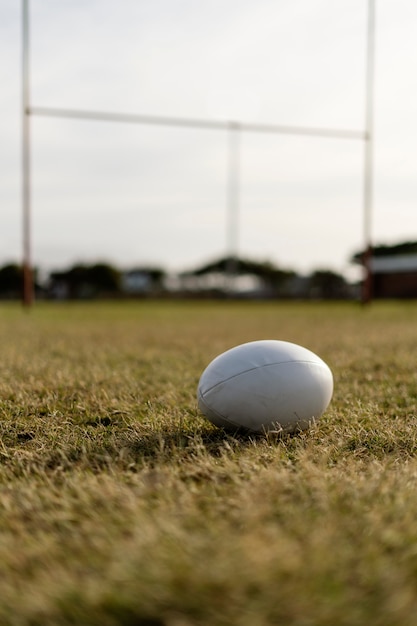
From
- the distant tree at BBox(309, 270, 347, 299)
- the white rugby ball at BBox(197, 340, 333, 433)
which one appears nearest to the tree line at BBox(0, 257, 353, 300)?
the distant tree at BBox(309, 270, 347, 299)

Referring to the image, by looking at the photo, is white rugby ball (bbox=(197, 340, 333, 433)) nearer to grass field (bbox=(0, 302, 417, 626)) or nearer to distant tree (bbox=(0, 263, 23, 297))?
grass field (bbox=(0, 302, 417, 626))

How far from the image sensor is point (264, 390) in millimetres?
2225

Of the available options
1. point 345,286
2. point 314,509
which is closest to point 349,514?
point 314,509

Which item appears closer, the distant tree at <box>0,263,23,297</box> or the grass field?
the grass field

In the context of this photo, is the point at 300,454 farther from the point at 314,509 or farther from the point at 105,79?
the point at 105,79

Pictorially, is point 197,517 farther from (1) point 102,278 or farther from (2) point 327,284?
(1) point 102,278

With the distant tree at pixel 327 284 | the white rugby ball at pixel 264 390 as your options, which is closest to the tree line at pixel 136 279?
the distant tree at pixel 327 284

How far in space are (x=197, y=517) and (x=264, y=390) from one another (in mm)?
948

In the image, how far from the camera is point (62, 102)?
42.8 feet

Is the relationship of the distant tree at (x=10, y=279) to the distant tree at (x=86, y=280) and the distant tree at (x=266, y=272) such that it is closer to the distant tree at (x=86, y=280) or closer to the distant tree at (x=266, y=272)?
the distant tree at (x=86, y=280)

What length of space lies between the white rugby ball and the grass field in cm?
7

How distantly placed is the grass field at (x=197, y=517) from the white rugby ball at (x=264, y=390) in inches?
2.9

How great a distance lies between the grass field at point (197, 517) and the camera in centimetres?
99

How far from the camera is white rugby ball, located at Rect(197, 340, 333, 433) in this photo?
2.21m
